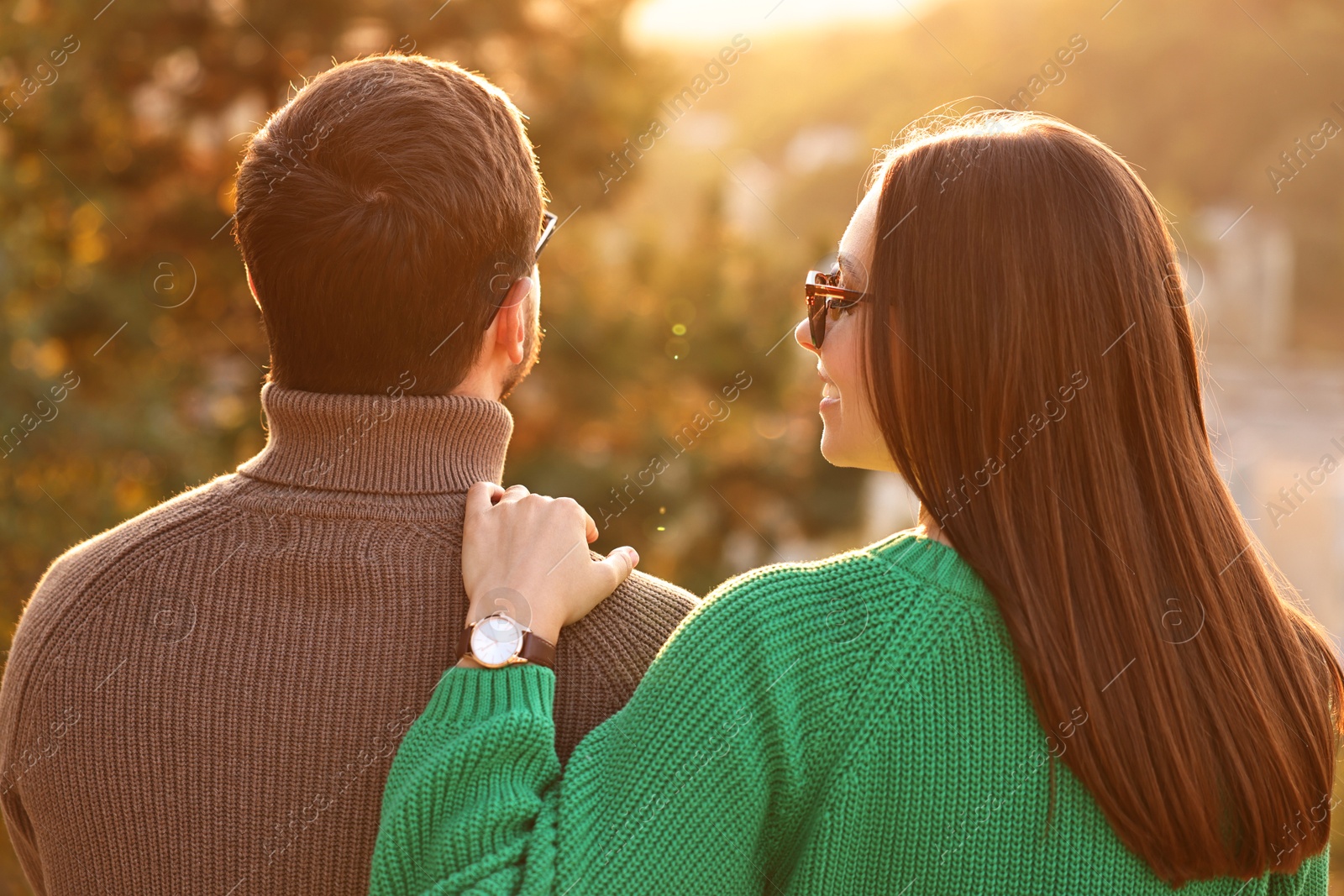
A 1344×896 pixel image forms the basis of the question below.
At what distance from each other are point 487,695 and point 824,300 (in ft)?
2.04

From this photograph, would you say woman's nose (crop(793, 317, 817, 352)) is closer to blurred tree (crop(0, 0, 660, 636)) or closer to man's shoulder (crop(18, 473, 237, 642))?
man's shoulder (crop(18, 473, 237, 642))

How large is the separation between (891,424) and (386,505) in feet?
1.99

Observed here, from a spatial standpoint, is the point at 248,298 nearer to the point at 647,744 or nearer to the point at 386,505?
the point at 386,505

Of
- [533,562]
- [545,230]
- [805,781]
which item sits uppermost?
[545,230]

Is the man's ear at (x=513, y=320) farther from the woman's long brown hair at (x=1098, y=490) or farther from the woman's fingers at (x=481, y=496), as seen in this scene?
the woman's long brown hair at (x=1098, y=490)

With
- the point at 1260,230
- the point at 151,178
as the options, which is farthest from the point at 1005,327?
the point at 1260,230

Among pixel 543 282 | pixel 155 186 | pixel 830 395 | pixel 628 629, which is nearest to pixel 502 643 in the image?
pixel 628 629

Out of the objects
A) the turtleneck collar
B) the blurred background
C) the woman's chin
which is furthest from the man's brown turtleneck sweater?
the blurred background

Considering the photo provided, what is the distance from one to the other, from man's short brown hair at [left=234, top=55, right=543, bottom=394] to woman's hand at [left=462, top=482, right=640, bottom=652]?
175 mm

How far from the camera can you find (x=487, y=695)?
3.87 feet

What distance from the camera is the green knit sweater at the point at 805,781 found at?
1.10 m

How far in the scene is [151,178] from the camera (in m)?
5.35

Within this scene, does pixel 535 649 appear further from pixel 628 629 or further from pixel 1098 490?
pixel 1098 490

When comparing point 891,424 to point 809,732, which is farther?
point 891,424
